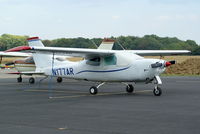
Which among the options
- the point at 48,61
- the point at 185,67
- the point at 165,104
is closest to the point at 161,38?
the point at 185,67

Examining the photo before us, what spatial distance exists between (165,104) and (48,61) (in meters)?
11.8

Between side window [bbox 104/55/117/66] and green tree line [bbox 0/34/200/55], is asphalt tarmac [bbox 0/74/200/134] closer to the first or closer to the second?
side window [bbox 104/55/117/66]

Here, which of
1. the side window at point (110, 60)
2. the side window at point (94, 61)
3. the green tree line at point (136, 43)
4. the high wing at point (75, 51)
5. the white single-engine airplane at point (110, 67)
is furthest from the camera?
the green tree line at point (136, 43)

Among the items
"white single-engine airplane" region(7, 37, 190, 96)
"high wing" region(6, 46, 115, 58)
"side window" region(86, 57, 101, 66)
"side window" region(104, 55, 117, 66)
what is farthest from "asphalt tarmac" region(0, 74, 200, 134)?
"side window" region(86, 57, 101, 66)

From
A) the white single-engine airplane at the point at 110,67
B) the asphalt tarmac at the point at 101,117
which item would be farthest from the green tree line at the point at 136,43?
the asphalt tarmac at the point at 101,117

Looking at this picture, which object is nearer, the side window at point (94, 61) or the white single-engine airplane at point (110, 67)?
the white single-engine airplane at point (110, 67)

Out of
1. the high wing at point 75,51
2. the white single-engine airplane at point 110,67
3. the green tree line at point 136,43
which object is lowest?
the white single-engine airplane at point 110,67

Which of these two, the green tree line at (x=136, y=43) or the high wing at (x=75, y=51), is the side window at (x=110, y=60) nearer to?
the high wing at (x=75, y=51)

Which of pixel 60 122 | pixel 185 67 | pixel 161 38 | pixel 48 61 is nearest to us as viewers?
pixel 60 122

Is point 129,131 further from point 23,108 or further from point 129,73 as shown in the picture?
point 129,73

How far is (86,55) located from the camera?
67.7ft

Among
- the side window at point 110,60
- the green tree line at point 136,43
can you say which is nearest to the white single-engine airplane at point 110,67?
the side window at point 110,60

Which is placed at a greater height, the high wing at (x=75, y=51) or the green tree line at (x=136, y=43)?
the green tree line at (x=136, y=43)

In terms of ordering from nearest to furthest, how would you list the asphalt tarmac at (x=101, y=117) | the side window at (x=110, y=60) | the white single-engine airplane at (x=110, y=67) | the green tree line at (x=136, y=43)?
1. the asphalt tarmac at (x=101, y=117)
2. the white single-engine airplane at (x=110, y=67)
3. the side window at (x=110, y=60)
4. the green tree line at (x=136, y=43)
